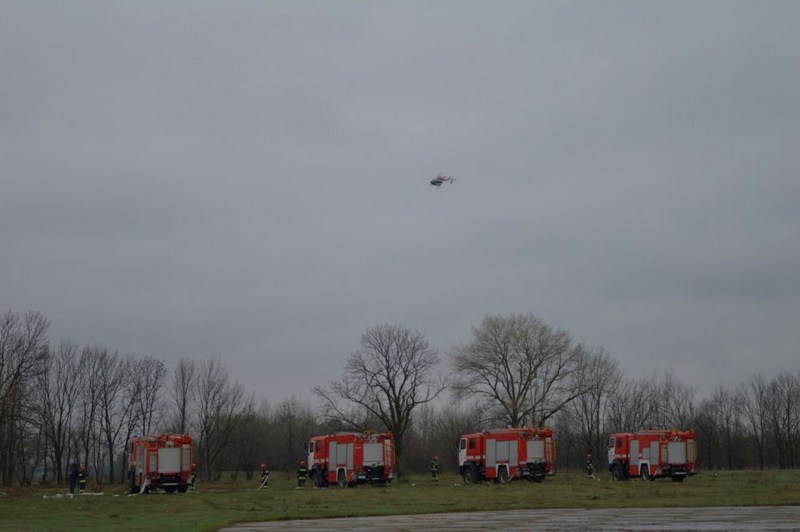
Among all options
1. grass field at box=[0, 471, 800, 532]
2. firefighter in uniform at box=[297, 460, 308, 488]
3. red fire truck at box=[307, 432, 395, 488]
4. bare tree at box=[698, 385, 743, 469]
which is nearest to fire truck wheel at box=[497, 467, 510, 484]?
red fire truck at box=[307, 432, 395, 488]

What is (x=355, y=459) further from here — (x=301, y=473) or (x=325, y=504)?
(x=325, y=504)

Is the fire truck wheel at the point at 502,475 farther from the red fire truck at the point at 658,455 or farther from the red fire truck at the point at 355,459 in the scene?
the red fire truck at the point at 658,455

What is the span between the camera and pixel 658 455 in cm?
5403

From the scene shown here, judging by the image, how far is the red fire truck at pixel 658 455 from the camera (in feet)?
176

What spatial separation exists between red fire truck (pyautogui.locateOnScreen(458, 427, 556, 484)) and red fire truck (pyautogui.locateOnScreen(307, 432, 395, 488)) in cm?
559

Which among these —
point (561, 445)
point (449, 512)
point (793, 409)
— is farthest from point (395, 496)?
point (793, 409)

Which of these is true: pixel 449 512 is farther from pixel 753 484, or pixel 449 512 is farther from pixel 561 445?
pixel 561 445

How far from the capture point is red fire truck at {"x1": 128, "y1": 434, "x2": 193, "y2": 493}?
47594 mm

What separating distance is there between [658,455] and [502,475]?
30.9 ft

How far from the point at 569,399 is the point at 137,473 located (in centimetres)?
4407

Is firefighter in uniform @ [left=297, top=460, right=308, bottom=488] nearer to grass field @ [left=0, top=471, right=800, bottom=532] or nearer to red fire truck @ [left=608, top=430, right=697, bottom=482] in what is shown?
grass field @ [left=0, top=471, right=800, bottom=532]

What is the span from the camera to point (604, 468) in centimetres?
9319

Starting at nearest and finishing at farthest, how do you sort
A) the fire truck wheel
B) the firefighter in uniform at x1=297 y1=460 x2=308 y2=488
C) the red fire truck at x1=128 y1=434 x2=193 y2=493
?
the red fire truck at x1=128 y1=434 x2=193 y2=493 < the fire truck wheel < the firefighter in uniform at x1=297 y1=460 x2=308 y2=488

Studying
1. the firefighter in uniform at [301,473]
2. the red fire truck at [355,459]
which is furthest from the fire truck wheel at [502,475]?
the firefighter in uniform at [301,473]
